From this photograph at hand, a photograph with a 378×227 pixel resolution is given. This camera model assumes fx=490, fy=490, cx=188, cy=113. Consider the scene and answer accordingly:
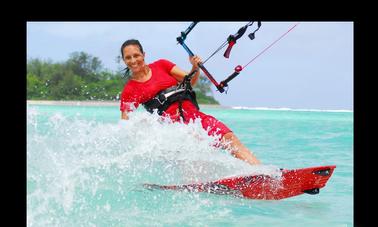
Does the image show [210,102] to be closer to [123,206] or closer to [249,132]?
[249,132]

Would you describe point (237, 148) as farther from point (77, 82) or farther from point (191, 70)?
point (77, 82)

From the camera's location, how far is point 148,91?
3.99 m

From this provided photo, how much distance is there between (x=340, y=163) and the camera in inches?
273

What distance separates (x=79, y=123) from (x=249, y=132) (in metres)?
8.00

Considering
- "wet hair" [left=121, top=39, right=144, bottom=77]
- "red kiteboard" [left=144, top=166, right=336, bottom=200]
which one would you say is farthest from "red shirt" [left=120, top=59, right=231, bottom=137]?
"red kiteboard" [left=144, top=166, right=336, bottom=200]

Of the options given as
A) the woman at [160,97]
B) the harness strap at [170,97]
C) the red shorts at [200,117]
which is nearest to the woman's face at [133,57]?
the woman at [160,97]

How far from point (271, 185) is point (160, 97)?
113 cm

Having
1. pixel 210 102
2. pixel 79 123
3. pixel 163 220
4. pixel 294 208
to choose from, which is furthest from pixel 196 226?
pixel 210 102

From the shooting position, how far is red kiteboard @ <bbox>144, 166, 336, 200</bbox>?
149 inches

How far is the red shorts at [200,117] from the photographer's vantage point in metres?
3.97

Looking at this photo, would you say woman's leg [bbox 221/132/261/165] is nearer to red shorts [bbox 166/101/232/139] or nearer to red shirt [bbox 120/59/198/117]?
red shorts [bbox 166/101/232/139]

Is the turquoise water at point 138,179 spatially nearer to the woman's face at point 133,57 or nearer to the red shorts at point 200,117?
the red shorts at point 200,117

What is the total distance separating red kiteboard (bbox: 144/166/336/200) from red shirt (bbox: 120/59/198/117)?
631mm
